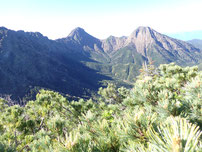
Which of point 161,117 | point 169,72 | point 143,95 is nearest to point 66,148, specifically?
point 161,117

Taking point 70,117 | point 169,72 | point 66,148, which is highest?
point 169,72

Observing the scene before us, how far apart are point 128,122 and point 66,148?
2.51 ft

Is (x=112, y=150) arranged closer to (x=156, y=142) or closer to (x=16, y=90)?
(x=156, y=142)

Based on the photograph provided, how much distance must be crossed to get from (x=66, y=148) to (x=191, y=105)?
96.8 inches

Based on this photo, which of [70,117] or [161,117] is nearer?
[161,117]

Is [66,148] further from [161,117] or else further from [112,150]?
[161,117]

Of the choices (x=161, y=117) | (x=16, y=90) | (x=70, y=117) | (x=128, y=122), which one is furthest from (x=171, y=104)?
(x=16, y=90)

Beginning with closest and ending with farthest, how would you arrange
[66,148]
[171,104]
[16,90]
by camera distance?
[66,148] → [171,104] → [16,90]

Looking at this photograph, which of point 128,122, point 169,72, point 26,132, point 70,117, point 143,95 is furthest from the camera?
point 169,72

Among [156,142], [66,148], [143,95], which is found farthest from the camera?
[143,95]

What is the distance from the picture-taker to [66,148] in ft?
4.72

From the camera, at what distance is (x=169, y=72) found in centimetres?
886

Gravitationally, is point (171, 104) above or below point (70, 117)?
above

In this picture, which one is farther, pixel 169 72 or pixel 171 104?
pixel 169 72
